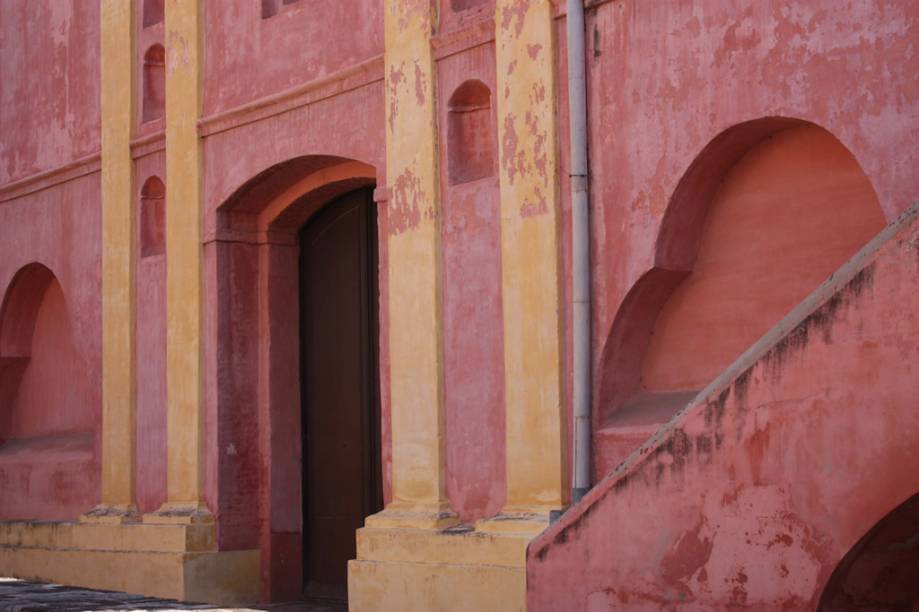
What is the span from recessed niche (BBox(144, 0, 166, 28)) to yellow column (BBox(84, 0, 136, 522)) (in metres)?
0.15

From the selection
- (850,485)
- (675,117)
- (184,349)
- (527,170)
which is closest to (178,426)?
(184,349)

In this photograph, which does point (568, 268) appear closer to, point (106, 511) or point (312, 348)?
point (312, 348)

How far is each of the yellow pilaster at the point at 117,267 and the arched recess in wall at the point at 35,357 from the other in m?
1.46

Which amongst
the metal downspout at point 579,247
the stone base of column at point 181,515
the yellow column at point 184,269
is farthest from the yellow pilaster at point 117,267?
the metal downspout at point 579,247

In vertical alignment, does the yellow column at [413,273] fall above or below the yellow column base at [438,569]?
above

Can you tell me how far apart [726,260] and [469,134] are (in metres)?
2.35

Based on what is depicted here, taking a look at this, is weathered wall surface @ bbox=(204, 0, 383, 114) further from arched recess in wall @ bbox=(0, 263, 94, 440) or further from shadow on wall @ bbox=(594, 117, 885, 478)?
arched recess in wall @ bbox=(0, 263, 94, 440)

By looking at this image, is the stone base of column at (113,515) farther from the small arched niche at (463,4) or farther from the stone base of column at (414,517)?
the small arched niche at (463,4)

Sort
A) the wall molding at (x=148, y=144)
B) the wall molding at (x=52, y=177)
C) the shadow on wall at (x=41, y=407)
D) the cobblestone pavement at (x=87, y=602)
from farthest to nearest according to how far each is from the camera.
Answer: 1. the shadow on wall at (x=41, y=407)
2. the wall molding at (x=52, y=177)
3. the wall molding at (x=148, y=144)
4. the cobblestone pavement at (x=87, y=602)

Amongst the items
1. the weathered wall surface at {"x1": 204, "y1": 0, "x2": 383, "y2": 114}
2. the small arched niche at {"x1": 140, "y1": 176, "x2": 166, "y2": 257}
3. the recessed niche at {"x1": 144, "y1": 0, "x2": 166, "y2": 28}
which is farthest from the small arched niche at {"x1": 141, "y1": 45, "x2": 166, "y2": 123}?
the weathered wall surface at {"x1": 204, "y1": 0, "x2": 383, "y2": 114}

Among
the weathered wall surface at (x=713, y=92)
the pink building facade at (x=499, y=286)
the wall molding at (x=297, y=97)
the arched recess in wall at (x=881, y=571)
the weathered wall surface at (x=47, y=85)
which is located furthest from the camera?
the weathered wall surface at (x=47, y=85)

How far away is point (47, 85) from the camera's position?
1588 cm

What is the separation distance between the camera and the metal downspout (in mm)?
10031

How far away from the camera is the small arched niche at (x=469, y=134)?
11.2m
